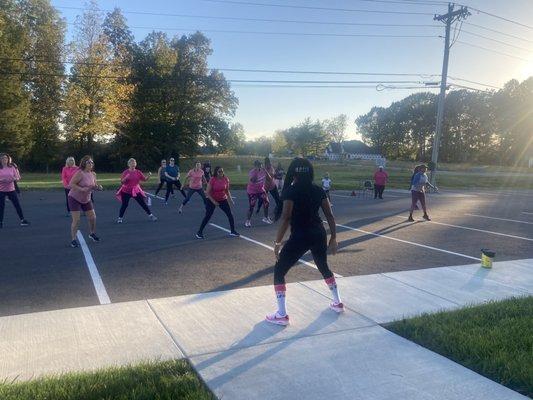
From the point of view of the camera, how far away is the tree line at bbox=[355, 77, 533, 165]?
75.7 meters

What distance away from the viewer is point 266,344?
4.39 m

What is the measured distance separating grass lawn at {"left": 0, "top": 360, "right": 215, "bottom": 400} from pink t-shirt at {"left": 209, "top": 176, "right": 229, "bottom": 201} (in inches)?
254

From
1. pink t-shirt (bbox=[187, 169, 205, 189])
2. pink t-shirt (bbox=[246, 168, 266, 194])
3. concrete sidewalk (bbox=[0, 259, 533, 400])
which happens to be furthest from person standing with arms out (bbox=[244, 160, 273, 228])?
concrete sidewalk (bbox=[0, 259, 533, 400])

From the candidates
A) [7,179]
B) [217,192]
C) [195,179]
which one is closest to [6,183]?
[7,179]

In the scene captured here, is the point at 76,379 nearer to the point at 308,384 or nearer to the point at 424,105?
the point at 308,384

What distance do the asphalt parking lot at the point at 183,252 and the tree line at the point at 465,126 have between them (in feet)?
233

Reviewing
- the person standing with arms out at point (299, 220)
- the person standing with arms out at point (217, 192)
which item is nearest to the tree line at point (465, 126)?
the person standing with arms out at point (217, 192)

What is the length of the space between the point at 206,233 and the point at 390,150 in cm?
10089

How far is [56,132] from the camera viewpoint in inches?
1702

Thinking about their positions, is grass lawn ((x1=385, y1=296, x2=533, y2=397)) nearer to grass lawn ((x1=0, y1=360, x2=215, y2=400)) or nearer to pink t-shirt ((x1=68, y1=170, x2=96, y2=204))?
grass lawn ((x1=0, y1=360, x2=215, y2=400))

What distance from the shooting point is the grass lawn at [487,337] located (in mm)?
3820

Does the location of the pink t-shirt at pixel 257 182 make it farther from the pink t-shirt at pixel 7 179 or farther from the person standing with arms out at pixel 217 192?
the pink t-shirt at pixel 7 179

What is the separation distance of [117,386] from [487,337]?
11.3ft

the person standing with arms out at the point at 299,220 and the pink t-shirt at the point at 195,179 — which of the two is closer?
the person standing with arms out at the point at 299,220
